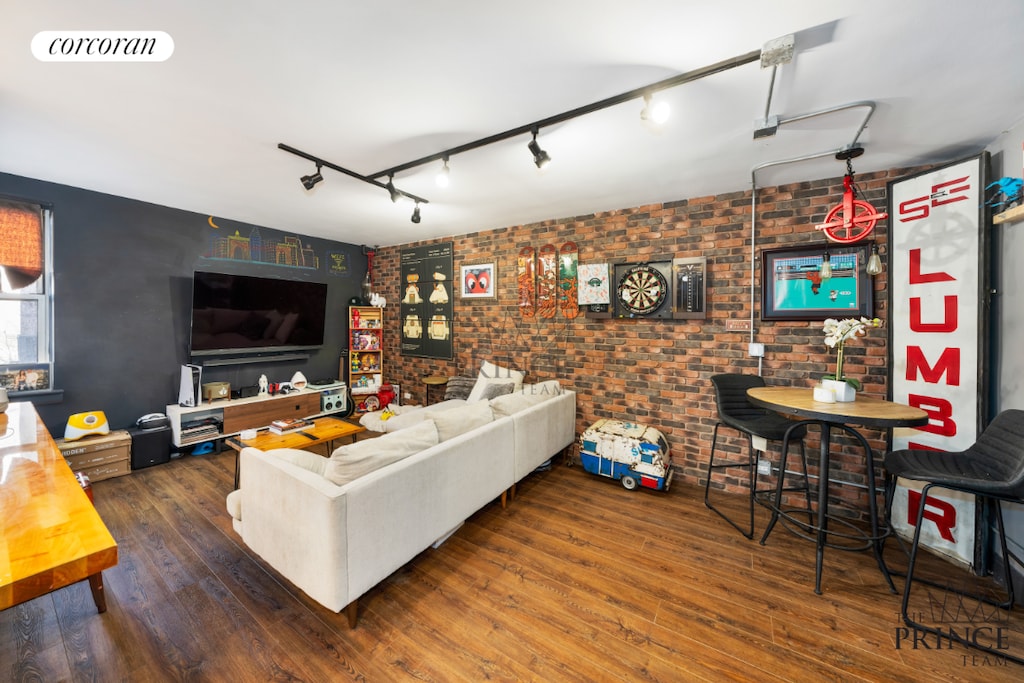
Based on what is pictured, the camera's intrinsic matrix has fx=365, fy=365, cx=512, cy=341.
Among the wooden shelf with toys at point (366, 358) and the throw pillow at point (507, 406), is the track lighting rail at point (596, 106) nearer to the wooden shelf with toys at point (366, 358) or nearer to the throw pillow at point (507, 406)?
the throw pillow at point (507, 406)

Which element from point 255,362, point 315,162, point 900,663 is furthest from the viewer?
point 255,362

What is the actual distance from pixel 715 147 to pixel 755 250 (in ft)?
3.72

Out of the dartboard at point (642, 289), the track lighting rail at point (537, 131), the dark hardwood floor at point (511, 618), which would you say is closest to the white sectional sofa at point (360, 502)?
the dark hardwood floor at point (511, 618)

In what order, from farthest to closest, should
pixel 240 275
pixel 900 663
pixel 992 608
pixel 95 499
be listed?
pixel 240 275 → pixel 95 499 → pixel 992 608 → pixel 900 663

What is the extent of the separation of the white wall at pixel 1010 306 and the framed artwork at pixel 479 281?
3920 mm

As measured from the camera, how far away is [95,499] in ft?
9.46

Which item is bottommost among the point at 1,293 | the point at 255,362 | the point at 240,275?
the point at 255,362

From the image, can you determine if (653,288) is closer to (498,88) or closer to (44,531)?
(498,88)

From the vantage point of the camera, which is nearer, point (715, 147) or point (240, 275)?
point (715, 147)

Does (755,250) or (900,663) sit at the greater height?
(755,250)

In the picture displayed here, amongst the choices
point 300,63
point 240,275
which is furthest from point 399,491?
point 240,275

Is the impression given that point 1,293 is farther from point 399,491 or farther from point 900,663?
point 900,663

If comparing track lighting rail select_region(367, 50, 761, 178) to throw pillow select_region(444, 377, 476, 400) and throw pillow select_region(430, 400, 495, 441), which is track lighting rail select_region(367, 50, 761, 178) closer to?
throw pillow select_region(430, 400, 495, 441)

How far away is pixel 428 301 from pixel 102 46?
3779 mm
